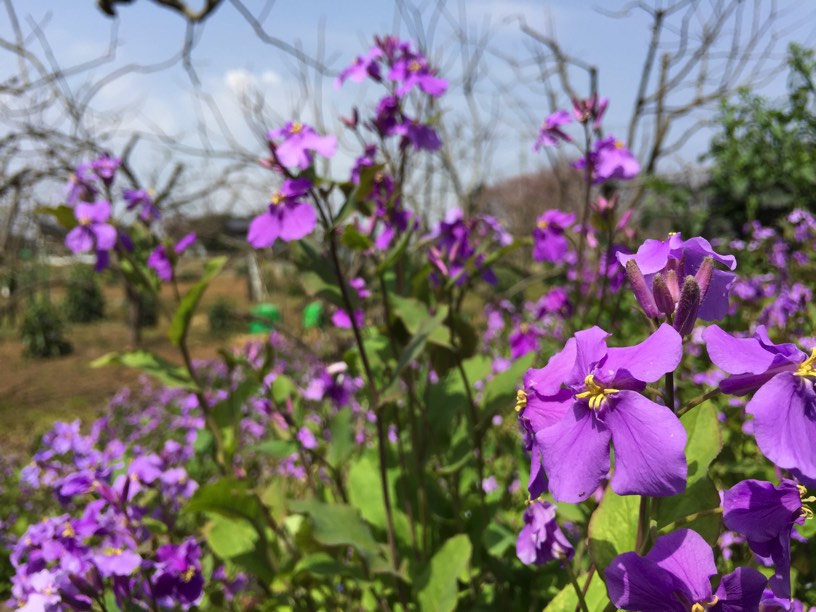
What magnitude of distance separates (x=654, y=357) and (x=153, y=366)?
1756 mm

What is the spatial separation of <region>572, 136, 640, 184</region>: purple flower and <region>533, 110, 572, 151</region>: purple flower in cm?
11

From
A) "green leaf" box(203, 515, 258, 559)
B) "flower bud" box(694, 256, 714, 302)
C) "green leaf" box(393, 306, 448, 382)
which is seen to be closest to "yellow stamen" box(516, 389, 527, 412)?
Answer: "flower bud" box(694, 256, 714, 302)

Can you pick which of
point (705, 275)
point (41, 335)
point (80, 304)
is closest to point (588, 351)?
point (705, 275)

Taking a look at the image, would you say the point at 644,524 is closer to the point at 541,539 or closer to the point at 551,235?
the point at 541,539

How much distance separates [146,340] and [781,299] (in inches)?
508

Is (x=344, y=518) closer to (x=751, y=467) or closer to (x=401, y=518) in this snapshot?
(x=401, y=518)

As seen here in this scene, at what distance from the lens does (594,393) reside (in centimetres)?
65

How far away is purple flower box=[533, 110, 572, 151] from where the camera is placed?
2008 millimetres

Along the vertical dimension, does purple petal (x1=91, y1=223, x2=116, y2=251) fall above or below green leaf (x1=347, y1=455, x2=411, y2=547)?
above

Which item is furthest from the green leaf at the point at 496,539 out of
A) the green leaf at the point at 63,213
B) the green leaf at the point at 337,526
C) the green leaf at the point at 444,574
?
the green leaf at the point at 63,213

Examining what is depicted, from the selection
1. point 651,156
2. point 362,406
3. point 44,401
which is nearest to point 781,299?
point 362,406

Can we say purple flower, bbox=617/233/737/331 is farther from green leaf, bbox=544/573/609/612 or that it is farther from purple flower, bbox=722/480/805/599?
green leaf, bbox=544/573/609/612

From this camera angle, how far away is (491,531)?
5.52ft

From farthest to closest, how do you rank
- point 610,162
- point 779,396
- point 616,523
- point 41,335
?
point 41,335 → point 610,162 → point 616,523 → point 779,396
